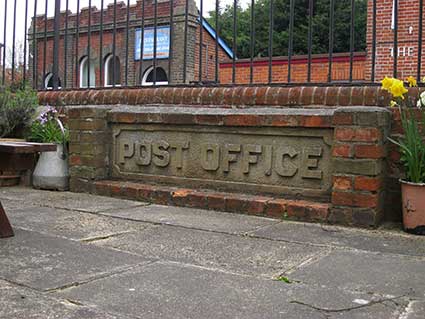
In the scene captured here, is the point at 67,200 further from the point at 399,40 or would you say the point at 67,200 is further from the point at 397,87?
the point at 399,40

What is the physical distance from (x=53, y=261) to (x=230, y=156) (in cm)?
206

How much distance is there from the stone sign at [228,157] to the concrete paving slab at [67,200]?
0.39 m

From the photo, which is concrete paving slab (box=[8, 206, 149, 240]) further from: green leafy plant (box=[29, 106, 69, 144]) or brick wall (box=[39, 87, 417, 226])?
green leafy plant (box=[29, 106, 69, 144])

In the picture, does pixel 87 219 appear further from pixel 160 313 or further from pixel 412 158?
pixel 412 158

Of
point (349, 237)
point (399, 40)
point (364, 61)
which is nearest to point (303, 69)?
point (364, 61)

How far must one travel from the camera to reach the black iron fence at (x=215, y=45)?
4.95 meters

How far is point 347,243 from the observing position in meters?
3.37

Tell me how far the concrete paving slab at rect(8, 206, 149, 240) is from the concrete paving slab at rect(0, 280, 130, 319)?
1134mm

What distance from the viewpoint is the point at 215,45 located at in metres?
5.35

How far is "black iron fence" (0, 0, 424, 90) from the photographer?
16.2ft

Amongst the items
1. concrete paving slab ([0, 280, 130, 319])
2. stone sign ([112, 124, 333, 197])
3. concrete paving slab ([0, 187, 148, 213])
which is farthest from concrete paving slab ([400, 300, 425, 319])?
concrete paving slab ([0, 187, 148, 213])

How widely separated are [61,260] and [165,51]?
13305 mm

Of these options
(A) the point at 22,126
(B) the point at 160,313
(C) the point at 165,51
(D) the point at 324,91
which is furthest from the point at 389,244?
(C) the point at 165,51

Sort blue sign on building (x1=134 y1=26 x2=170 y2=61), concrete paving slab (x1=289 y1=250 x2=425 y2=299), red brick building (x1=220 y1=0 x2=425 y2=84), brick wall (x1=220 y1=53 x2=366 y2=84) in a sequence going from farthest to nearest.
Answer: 1. blue sign on building (x1=134 y1=26 x2=170 y2=61)
2. brick wall (x1=220 y1=53 x2=366 y2=84)
3. red brick building (x1=220 y1=0 x2=425 y2=84)
4. concrete paving slab (x1=289 y1=250 x2=425 y2=299)
